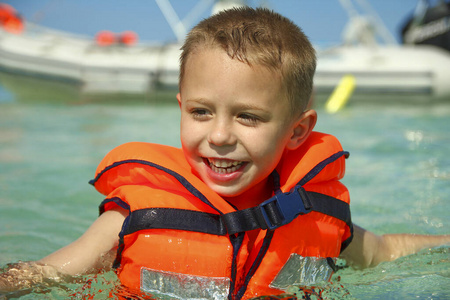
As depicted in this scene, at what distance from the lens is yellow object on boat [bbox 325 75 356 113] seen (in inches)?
351

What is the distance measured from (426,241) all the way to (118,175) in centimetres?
146

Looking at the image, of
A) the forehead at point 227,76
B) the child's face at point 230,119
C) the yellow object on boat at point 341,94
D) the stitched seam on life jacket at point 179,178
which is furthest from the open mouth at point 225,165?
the yellow object on boat at point 341,94

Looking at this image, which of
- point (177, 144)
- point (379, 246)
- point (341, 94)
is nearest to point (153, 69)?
point (341, 94)

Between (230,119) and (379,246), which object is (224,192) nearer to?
(230,119)

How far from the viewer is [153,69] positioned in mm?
9609

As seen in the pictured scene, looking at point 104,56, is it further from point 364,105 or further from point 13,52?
point 364,105

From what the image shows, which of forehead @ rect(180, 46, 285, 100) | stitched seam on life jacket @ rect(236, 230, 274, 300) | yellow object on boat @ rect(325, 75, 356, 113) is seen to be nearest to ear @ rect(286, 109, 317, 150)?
forehead @ rect(180, 46, 285, 100)

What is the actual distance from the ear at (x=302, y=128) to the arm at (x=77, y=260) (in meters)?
0.68

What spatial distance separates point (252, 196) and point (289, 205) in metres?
0.20

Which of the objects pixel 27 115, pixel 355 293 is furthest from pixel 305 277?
pixel 27 115

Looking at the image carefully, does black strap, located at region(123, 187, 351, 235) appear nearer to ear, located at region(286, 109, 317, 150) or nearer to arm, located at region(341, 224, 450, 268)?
ear, located at region(286, 109, 317, 150)

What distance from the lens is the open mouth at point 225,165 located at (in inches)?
69.4

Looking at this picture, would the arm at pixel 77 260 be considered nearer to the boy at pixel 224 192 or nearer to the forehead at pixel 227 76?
the boy at pixel 224 192

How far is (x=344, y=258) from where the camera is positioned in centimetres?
230
